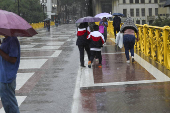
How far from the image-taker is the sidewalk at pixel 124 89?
6.49 metres

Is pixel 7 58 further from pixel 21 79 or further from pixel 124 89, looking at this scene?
pixel 21 79

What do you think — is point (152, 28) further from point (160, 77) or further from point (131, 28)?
point (160, 77)

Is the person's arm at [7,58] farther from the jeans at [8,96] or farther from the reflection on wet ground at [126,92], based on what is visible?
the reflection on wet ground at [126,92]

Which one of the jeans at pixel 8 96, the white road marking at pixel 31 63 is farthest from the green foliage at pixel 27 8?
the jeans at pixel 8 96

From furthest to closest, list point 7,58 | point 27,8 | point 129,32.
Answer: point 27,8 → point 129,32 → point 7,58

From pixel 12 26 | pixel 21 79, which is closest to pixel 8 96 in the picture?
pixel 12 26

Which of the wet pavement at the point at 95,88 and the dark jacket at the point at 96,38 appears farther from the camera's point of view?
the dark jacket at the point at 96,38

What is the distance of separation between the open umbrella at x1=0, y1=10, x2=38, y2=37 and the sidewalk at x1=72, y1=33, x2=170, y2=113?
2212mm

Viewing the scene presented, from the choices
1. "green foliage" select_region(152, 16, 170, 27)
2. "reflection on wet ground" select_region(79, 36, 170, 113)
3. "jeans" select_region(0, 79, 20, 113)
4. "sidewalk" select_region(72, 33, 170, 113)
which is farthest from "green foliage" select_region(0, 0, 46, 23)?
"jeans" select_region(0, 79, 20, 113)

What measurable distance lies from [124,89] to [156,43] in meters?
4.79

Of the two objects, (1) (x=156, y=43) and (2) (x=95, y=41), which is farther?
(1) (x=156, y=43)

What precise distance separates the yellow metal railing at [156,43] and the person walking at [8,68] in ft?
21.6

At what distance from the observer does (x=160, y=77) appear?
9.28 metres

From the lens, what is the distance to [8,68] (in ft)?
16.4
